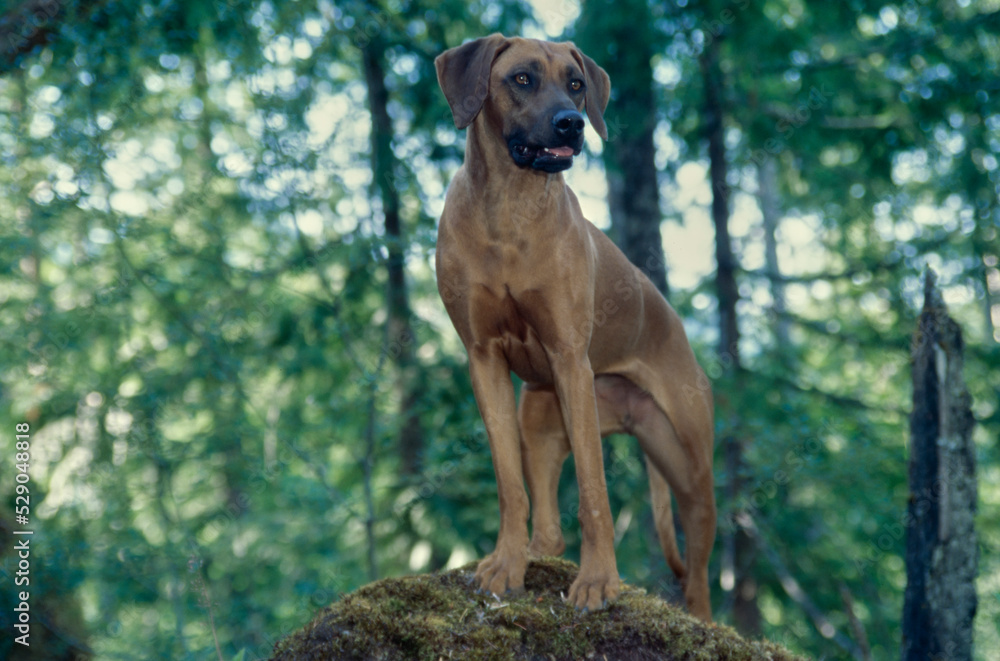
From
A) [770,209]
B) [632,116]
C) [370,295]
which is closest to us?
[632,116]

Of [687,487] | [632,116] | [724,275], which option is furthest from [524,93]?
A: [724,275]

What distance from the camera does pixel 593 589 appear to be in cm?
297

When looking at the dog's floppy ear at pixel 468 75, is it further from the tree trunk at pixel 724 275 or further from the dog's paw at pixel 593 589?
the tree trunk at pixel 724 275

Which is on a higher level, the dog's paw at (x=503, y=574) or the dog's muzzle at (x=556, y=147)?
the dog's muzzle at (x=556, y=147)

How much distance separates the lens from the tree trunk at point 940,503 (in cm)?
399

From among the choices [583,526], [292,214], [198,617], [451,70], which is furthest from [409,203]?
[583,526]

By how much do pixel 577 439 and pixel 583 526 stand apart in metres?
0.36

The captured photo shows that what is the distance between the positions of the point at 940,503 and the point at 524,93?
10.3 ft

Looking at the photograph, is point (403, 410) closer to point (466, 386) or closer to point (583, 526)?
point (466, 386)

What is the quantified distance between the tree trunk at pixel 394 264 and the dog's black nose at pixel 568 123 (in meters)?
3.79

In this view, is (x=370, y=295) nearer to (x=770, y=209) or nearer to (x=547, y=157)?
(x=547, y=157)

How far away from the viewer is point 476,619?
2844mm

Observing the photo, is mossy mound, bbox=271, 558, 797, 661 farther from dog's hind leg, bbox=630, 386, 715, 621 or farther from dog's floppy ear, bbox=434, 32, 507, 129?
dog's floppy ear, bbox=434, 32, 507, 129

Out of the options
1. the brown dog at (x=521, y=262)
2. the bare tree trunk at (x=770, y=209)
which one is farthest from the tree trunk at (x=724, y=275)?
the bare tree trunk at (x=770, y=209)
